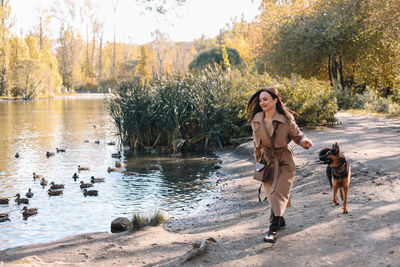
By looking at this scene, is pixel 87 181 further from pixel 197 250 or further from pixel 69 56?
pixel 69 56

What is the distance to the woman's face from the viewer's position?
5.26 metres

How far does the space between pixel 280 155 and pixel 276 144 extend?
157 millimetres

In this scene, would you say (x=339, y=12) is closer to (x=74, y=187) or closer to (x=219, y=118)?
(x=219, y=118)

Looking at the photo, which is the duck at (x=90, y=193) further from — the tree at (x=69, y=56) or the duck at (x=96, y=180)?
the tree at (x=69, y=56)

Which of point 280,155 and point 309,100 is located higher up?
point 309,100

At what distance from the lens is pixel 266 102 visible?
207 inches

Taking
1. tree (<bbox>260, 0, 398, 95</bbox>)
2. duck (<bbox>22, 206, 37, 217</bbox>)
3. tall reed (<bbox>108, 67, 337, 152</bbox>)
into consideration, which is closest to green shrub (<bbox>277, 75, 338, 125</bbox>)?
tall reed (<bbox>108, 67, 337, 152</bbox>)

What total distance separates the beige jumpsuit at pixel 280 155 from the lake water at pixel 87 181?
3.41 m

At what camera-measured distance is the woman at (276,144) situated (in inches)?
204

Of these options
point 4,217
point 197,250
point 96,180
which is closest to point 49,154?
point 96,180

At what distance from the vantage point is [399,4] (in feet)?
44.7

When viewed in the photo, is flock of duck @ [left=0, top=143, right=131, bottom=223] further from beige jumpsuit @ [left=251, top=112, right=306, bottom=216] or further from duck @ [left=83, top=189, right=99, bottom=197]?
beige jumpsuit @ [left=251, top=112, right=306, bottom=216]

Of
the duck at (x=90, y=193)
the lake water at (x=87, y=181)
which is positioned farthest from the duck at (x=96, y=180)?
the duck at (x=90, y=193)

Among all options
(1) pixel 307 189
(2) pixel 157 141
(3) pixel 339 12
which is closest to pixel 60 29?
(3) pixel 339 12
